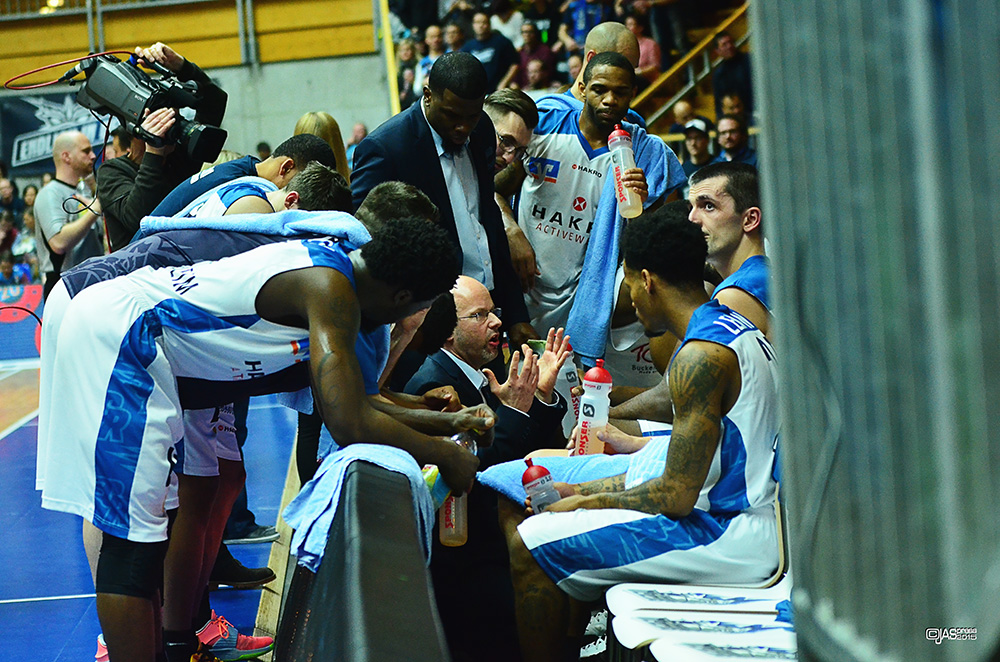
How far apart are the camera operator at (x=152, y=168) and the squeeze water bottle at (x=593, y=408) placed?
155 centimetres

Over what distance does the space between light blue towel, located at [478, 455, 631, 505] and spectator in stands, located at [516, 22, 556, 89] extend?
8.59 meters

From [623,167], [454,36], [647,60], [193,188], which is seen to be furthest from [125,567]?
[454,36]

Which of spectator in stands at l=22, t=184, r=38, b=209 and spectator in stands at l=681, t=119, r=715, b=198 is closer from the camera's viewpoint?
spectator in stands at l=681, t=119, r=715, b=198

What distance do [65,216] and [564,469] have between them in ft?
11.9

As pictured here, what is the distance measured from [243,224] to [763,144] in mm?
2208

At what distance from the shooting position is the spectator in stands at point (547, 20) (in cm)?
1173

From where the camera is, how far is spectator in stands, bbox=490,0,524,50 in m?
12.6

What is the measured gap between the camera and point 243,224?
2555 millimetres

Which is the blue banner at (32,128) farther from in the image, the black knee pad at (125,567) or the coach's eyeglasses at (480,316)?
the black knee pad at (125,567)

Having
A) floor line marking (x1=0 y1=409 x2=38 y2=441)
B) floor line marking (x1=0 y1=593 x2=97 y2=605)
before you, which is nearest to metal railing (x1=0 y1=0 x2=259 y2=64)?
floor line marking (x1=0 y1=409 x2=38 y2=441)

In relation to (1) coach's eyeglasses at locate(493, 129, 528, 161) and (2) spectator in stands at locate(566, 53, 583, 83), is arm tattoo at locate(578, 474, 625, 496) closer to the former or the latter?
(1) coach's eyeglasses at locate(493, 129, 528, 161)

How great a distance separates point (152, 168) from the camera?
3.31m

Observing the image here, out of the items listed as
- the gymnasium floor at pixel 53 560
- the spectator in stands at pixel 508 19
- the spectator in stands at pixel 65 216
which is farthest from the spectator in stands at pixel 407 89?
the spectator in stands at pixel 65 216

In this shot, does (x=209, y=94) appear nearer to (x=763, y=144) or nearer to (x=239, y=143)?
(x=763, y=144)
